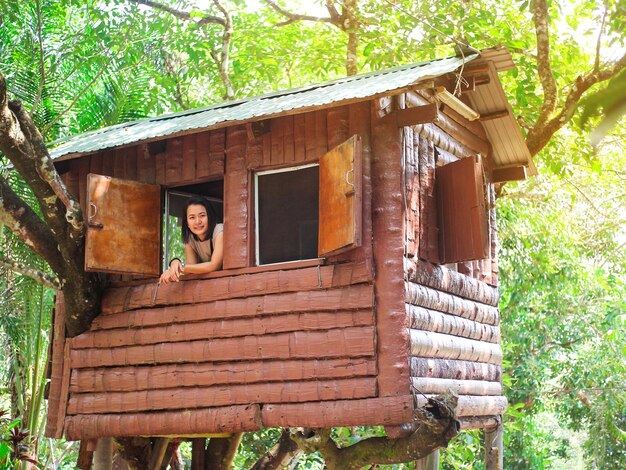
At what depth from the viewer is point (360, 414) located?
7090 millimetres

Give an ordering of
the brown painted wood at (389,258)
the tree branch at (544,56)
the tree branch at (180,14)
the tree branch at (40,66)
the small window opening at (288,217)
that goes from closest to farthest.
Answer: the brown painted wood at (389,258), the small window opening at (288,217), the tree branch at (544,56), the tree branch at (40,66), the tree branch at (180,14)

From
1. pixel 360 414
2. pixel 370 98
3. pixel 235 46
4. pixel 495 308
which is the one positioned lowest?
pixel 360 414

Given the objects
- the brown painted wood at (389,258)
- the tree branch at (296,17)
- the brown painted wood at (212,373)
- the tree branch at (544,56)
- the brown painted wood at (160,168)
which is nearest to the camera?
the brown painted wood at (389,258)

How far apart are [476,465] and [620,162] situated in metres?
7.71

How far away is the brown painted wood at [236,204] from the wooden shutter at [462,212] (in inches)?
73.9

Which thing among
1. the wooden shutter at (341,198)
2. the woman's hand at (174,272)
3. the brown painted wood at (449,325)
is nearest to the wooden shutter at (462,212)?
the brown painted wood at (449,325)

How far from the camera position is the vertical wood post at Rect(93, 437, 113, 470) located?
9773 millimetres

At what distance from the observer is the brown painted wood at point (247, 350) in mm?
7266

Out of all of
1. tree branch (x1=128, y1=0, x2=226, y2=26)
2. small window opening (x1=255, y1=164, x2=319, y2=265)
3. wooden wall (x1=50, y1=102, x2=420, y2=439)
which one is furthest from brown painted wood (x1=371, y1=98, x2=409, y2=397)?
tree branch (x1=128, y1=0, x2=226, y2=26)

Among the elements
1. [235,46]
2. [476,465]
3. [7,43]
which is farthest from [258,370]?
[476,465]

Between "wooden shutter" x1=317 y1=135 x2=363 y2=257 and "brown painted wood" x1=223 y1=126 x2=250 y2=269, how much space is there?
96 cm

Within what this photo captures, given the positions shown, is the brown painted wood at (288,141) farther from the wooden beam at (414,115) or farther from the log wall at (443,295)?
the log wall at (443,295)

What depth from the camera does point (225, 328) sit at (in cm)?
802

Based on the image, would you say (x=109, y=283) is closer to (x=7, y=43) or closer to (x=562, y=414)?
(x=7, y=43)
